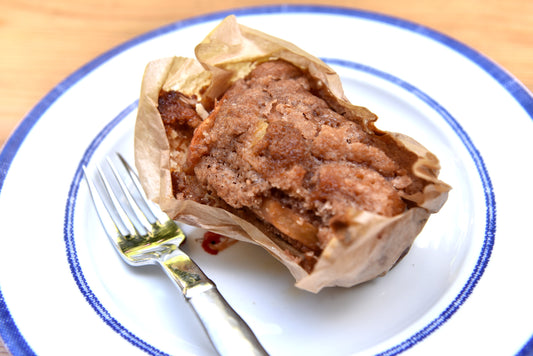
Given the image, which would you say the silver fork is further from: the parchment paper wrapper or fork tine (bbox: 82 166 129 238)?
the parchment paper wrapper

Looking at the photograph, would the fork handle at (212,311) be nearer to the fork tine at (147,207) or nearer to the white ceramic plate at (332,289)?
the white ceramic plate at (332,289)

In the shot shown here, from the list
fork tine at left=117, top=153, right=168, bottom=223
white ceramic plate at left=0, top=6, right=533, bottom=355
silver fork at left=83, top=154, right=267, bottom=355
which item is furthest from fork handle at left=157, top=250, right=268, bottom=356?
fork tine at left=117, top=153, right=168, bottom=223

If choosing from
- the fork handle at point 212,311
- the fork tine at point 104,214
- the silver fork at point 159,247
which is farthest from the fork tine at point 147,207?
the fork handle at point 212,311

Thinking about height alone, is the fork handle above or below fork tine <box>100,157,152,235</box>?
below

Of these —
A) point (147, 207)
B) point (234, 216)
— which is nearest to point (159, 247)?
point (147, 207)

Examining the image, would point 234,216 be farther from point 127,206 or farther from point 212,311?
point 127,206
